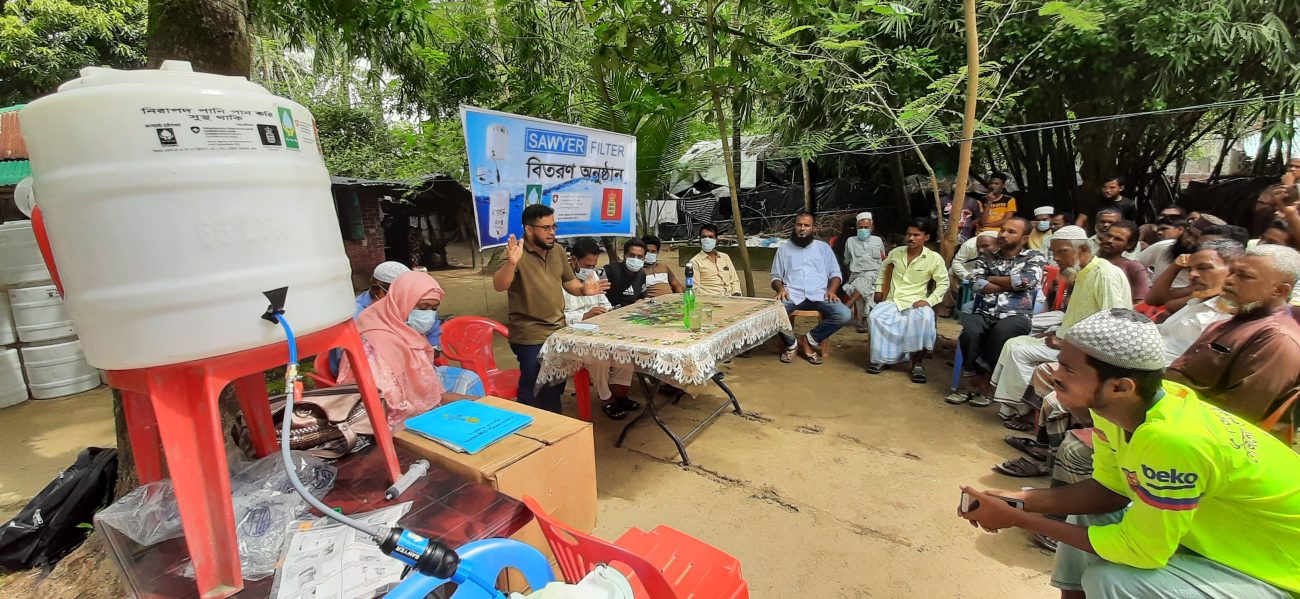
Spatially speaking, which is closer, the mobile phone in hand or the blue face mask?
the mobile phone in hand

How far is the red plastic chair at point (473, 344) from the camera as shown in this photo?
3439 millimetres

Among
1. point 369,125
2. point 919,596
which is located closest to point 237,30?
point 919,596

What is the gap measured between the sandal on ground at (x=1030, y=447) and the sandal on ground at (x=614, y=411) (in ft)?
8.51

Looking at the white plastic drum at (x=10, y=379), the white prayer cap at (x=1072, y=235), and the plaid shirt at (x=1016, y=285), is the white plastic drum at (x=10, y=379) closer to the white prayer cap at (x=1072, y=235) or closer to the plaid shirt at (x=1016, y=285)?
the plaid shirt at (x=1016, y=285)

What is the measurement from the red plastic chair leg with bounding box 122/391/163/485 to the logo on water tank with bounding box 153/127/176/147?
96 centimetres

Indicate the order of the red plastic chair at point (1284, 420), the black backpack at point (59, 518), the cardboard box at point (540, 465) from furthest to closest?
the black backpack at point (59, 518) < the red plastic chair at point (1284, 420) < the cardboard box at point (540, 465)

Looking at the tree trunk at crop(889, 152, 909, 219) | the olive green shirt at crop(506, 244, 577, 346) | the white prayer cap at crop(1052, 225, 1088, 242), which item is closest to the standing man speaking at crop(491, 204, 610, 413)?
the olive green shirt at crop(506, 244, 577, 346)

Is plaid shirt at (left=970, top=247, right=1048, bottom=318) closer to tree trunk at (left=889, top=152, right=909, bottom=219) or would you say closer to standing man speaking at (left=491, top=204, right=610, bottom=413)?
standing man speaking at (left=491, top=204, right=610, bottom=413)

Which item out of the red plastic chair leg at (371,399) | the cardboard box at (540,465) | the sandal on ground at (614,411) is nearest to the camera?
the red plastic chair leg at (371,399)

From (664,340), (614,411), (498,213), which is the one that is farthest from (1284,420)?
(498,213)

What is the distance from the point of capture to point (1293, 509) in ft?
4.22

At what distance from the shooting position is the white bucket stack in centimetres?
462

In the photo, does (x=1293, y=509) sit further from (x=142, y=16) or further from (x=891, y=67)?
(x=142, y=16)

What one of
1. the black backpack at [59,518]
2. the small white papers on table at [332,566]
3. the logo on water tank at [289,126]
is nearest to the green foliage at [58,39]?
the black backpack at [59,518]
